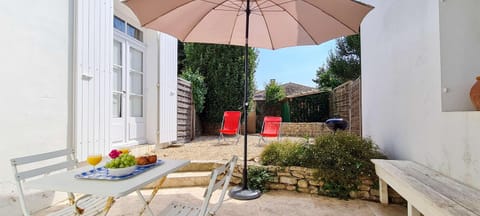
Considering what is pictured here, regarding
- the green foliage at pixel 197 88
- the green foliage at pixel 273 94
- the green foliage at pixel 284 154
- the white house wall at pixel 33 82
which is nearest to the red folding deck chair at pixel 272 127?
the green foliage at pixel 197 88

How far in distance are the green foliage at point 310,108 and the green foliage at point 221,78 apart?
3.68 meters

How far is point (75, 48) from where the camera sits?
291 centimetres

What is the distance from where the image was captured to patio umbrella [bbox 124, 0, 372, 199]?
2.54 meters

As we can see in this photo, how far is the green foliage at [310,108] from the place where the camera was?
432 inches

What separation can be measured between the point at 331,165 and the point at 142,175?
2.38m

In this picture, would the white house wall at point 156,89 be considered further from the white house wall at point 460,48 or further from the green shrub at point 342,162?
the white house wall at point 460,48

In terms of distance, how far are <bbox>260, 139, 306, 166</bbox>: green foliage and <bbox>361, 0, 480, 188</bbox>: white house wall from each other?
4.02 feet

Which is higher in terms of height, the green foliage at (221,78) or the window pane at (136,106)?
the green foliage at (221,78)

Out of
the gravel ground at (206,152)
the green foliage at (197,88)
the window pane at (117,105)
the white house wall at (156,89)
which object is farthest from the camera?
the green foliage at (197,88)

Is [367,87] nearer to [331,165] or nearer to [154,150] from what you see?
[331,165]

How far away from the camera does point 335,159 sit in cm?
311

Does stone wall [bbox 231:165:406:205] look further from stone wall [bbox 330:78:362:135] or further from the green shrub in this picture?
stone wall [bbox 330:78:362:135]

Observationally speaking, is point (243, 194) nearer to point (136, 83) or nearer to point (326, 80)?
point (136, 83)

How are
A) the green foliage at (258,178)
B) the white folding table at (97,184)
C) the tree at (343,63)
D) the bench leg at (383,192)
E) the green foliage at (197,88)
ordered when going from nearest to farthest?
the white folding table at (97,184) → the bench leg at (383,192) → the green foliage at (258,178) → the green foliage at (197,88) → the tree at (343,63)
